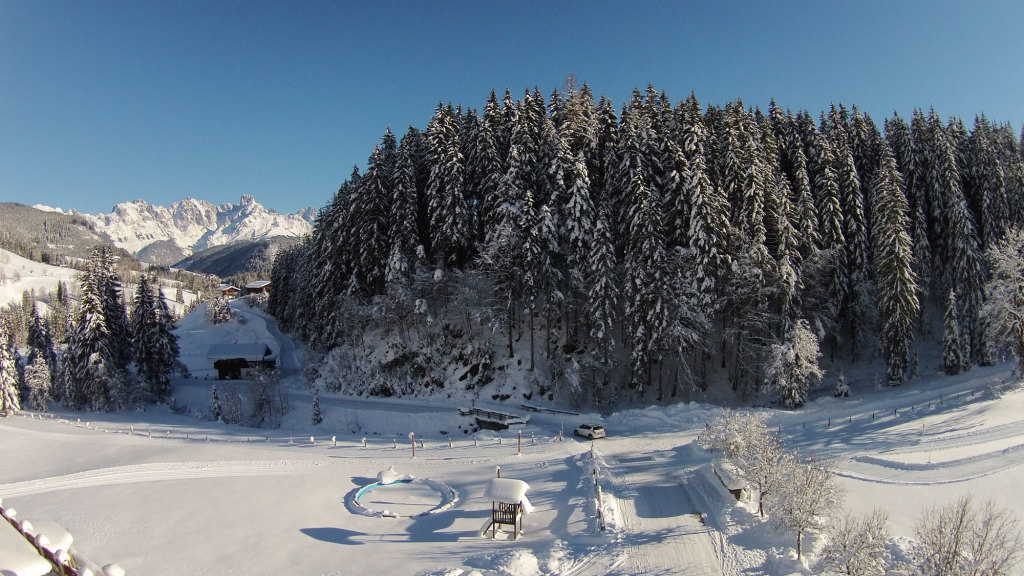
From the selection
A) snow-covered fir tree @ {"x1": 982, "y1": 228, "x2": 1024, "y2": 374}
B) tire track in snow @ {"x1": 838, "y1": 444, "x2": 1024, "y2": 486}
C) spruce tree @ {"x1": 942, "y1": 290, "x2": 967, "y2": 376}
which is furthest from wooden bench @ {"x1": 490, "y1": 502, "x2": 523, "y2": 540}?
spruce tree @ {"x1": 942, "y1": 290, "x2": 967, "y2": 376}

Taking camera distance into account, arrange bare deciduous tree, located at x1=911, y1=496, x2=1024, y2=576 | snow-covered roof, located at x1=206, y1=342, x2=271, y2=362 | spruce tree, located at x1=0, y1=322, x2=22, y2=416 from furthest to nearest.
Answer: snow-covered roof, located at x1=206, y1=342, x2=271, y2=362 < spruce tree, located at x1=0, y1=322, x2=22, y2=416 < bare deciduous tree, located at x1=911, y1=496, x2=1024, y2=576

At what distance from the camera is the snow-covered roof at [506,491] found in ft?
56.0

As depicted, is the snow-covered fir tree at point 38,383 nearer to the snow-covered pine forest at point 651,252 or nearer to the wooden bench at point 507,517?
the snow-covered pine forest at point 651,252

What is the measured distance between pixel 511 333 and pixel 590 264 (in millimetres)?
10211

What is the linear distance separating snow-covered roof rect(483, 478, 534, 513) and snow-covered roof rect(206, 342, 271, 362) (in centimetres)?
6038

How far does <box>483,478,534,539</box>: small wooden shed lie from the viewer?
56.2ft

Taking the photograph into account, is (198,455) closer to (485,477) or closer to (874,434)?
(485,477)

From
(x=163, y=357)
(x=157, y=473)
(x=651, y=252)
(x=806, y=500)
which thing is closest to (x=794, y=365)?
(x=651, y=252)

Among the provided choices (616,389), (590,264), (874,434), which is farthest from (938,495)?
(590,264)

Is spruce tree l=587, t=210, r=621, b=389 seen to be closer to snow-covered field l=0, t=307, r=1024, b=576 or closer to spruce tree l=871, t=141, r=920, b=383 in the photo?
snow-covered field l=0, t=307, r=1024, b=576

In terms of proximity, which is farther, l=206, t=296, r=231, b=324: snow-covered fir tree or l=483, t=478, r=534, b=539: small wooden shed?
l=206, t=296, r=231, b=324: snow-covered fir tree

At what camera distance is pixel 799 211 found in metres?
46.1

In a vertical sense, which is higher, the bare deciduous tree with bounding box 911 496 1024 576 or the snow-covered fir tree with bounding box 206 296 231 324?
the snow-covered fir tree with bounding box 206 296 231 324

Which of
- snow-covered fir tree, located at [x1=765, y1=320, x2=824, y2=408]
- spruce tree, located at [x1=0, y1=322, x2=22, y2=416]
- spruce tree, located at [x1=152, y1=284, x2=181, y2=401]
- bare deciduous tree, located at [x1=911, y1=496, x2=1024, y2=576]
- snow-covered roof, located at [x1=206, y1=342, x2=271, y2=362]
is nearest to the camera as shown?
bare deciduous tree, located at [x1=911, y1=496, x2=1024, y2=576]
